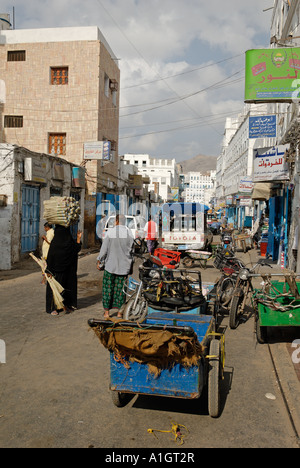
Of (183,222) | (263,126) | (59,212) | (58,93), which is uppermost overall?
(58,93)

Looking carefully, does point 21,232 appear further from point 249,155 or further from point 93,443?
point 249,155

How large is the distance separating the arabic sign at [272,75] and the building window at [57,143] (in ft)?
49.9

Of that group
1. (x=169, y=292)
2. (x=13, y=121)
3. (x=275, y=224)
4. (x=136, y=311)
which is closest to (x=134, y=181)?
(x=13, y=121)

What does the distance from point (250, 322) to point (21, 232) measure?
9.57 m

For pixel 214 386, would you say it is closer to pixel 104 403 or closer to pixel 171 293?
pixel 104 403

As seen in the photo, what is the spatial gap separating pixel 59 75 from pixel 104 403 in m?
22.2

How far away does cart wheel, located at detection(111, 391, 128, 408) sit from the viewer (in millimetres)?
3891

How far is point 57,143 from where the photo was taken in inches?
909

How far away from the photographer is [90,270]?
13852mm

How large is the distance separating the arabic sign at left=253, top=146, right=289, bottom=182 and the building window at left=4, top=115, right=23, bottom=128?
585 inches

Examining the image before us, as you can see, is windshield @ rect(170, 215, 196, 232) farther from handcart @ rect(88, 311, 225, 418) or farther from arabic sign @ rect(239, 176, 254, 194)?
handcart @ rect(88, 311, 225, 418)

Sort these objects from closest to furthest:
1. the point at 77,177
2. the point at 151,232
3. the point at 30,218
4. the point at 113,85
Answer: the point at 30,218 < the point at 151,232 < the point at 77,177 < the point at 113,85

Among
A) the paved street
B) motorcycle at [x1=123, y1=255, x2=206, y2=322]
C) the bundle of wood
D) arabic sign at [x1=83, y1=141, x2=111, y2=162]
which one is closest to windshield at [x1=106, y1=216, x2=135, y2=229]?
arabic sign at [x1=83, y1=141, x2=111, y2=162]
